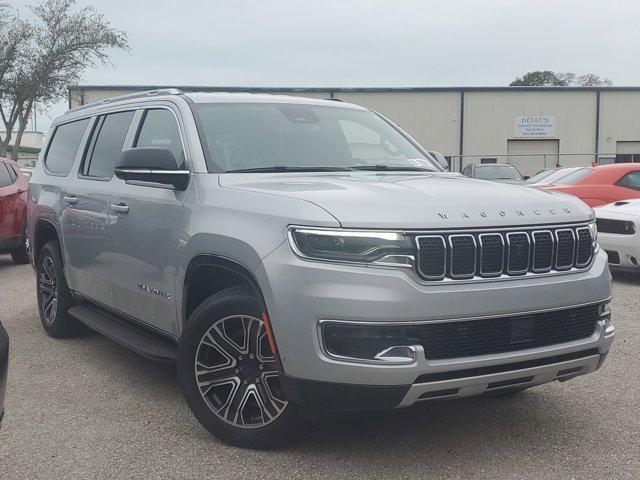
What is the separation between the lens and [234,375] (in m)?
3.79

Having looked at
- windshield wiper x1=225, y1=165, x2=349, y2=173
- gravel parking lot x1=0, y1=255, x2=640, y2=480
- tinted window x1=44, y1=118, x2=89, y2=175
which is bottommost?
gravel parking lot x1=0, y1=255, x2=640, y2=480

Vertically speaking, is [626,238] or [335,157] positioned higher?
[335,157]

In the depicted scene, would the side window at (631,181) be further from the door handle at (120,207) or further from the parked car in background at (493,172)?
the parked car in background at (493,172)

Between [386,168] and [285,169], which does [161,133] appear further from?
[386,168]

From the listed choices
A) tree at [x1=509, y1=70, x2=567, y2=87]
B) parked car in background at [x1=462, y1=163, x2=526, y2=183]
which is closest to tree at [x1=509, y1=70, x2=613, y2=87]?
tree at [x1=509, y1=70, x2=567, y2=87]

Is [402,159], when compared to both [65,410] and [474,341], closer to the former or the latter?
[474,341]

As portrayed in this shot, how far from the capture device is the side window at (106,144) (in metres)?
5.29

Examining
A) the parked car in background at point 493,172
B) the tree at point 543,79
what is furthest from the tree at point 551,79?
the parked car in background at point 493,172

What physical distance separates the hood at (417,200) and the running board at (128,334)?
1.11 meters

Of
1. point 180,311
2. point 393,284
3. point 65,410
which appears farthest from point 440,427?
point 65,410

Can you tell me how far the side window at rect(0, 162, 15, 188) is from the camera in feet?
35.9

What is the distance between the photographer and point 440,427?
412cm

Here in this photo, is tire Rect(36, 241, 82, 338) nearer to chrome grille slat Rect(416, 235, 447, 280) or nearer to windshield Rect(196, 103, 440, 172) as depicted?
windshield Rect(196, 103, 440, 172)

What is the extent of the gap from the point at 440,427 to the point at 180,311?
5.21ft
